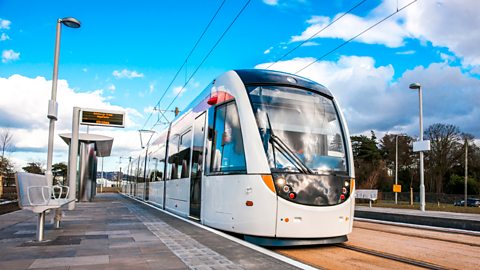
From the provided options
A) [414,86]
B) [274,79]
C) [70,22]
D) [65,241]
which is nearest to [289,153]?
[274,79]

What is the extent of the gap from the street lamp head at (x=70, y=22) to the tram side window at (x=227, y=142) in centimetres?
593

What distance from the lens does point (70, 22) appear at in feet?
40.3

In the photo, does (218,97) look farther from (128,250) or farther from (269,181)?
(128,250)

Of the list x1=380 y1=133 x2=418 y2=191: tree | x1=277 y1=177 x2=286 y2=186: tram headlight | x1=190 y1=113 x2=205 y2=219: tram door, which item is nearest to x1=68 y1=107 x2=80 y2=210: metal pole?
x1=190 y1=113 x2=205 y2=219: tram door

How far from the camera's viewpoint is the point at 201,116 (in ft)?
35.1

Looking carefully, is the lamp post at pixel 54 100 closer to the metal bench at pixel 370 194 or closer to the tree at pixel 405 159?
the metal bench at pixel 370 194

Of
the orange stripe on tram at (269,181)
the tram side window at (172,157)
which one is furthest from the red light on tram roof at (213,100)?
the tram side window at (172,157)

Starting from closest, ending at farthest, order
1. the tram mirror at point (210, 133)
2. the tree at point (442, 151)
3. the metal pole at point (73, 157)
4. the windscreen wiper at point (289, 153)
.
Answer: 1. the windscreen wiper at point (289, 153)
2. the tram mirror at point (210, 133)
3. the metal pole at point (73, 157)
4. the tree at point (442, 151)

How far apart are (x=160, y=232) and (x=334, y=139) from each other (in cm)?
402

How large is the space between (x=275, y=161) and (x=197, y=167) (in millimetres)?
3542

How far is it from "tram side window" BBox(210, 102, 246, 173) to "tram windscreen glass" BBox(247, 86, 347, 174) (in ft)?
1.76

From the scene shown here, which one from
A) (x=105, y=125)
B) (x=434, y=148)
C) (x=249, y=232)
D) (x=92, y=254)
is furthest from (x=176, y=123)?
(x=434, y=148)

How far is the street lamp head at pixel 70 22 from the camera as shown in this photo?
1218 cm

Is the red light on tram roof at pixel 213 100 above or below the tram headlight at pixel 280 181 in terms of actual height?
above
